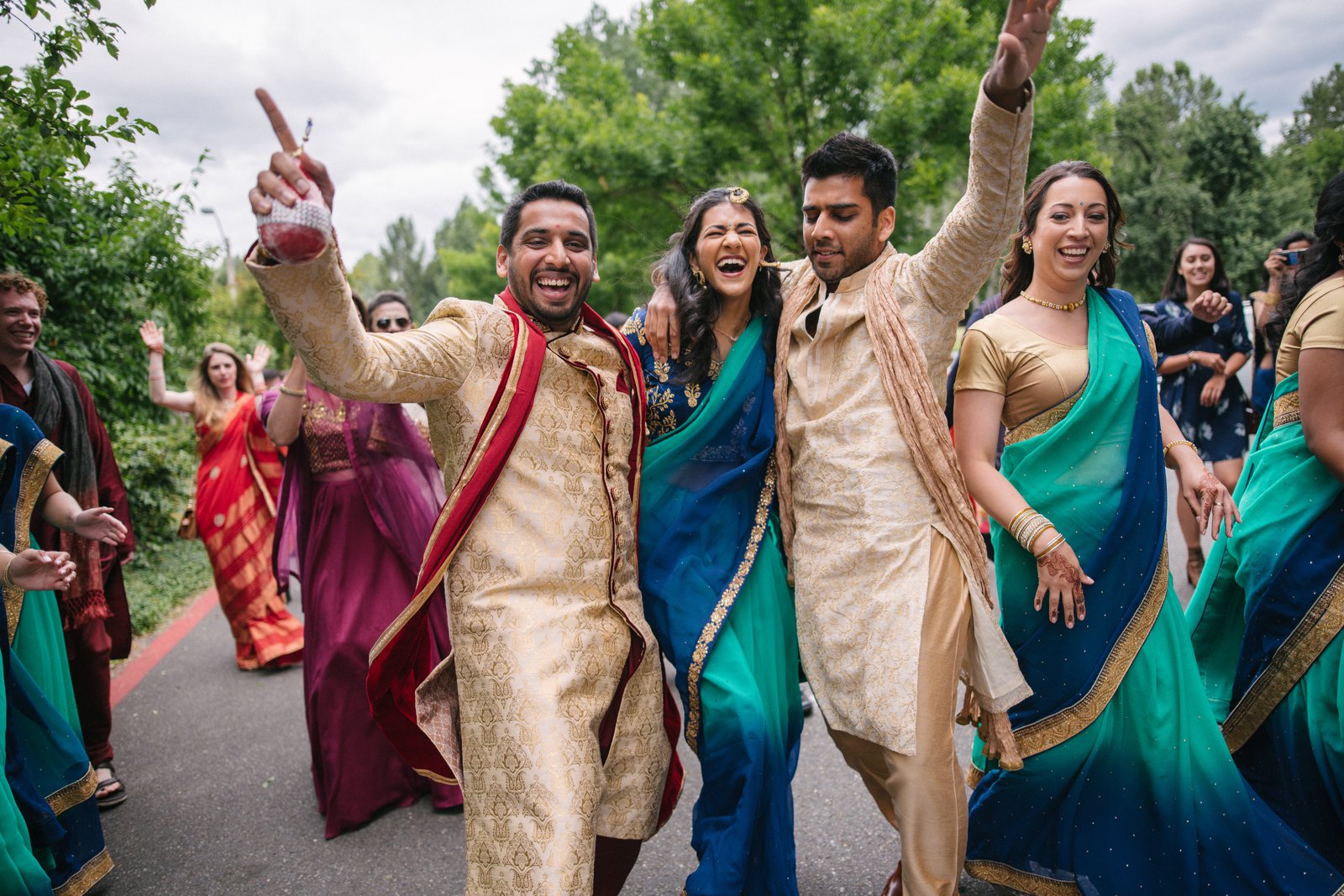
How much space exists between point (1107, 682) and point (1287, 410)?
111 cm

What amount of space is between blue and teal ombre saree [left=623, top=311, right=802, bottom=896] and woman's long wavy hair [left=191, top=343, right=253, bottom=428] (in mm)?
4535

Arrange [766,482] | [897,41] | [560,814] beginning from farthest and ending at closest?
[897,41] → [766,482] → [560,814]

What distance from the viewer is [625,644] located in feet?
7.91

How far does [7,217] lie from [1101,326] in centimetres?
355

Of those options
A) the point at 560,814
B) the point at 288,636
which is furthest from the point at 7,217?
the point at 288,636

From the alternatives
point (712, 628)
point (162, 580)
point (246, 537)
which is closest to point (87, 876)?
point (712, 628)

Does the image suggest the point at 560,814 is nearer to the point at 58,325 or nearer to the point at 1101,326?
the point at 1101,326

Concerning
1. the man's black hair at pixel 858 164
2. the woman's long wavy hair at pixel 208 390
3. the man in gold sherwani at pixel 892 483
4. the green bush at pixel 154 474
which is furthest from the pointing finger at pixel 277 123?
the green bush at pixel 154 474

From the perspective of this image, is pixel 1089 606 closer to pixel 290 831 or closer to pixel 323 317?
pixel 323 317

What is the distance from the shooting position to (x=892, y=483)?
7.98 feet

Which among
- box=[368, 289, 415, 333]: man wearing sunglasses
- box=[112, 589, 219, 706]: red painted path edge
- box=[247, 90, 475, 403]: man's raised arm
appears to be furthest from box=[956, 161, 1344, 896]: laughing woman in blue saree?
box=[112, 589, 219, 706]: red painted path edge

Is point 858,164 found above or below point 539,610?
above

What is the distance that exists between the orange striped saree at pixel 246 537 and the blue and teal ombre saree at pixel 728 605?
3.99 m

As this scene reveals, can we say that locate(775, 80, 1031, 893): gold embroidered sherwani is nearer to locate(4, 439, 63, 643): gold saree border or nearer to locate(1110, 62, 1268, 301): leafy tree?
locate(4, 439, 63, 643): gold saree border
